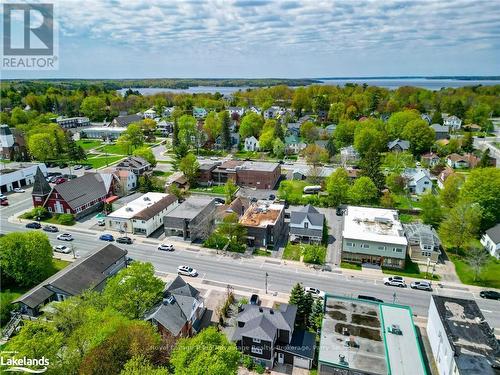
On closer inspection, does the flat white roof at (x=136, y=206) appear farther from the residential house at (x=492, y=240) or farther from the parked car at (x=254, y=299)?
the residential house at (x=492, y=240)

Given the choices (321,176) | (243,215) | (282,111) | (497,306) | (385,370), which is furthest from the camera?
(282,111)

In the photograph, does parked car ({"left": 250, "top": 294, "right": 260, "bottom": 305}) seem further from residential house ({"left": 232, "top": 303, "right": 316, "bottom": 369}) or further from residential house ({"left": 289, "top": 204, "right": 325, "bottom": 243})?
residential house ({"left": 289, "top": 204, "right": 325, "bottom": 243})

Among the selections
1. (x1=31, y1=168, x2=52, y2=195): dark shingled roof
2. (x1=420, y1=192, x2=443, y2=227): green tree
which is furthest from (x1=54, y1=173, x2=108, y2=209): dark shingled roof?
(x1=420, y1=192, x2=443, y2=227): green tree

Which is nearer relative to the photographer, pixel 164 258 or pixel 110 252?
pixel 110 252

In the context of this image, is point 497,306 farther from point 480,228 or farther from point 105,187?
point 105,187

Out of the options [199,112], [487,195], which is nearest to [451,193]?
[487,195]

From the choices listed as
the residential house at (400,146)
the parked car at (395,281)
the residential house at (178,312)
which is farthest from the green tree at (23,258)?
the residential house at (400,146)

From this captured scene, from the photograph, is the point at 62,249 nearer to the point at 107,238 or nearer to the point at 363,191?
the point at 107,238

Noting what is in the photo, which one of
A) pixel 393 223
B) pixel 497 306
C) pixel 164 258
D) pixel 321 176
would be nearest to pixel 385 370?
pixel 497 306
